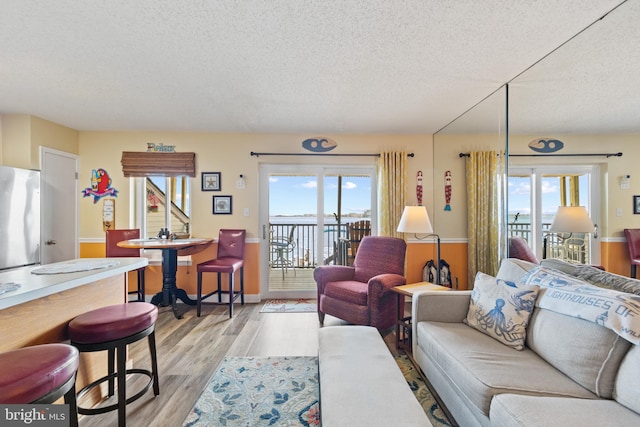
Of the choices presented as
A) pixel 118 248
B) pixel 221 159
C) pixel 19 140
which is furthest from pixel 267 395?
pixel 19 140

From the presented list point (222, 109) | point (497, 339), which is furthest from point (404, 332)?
point (222, 109)

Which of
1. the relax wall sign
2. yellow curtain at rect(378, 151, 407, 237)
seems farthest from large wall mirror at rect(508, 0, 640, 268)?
the relax wall sign

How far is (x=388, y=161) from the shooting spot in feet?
13.1

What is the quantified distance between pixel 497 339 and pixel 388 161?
273 cm

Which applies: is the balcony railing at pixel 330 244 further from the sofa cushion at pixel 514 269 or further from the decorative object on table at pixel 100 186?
the decorative object on table at pixel 100 186

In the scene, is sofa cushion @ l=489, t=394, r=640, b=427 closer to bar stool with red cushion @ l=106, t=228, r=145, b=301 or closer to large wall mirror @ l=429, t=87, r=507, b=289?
large wall mirror @ l=429, t=87, r=507, b=289

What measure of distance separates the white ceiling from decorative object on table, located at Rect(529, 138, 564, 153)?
1.58 feet

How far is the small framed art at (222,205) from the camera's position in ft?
13.2

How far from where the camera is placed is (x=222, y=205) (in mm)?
4020

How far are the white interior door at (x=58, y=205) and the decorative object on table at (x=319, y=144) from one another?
10.6 feet

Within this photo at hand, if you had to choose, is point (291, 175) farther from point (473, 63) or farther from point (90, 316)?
point (90, 316)

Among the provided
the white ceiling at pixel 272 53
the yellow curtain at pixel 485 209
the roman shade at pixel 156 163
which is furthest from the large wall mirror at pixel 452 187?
the roman shade at pixel 156 163

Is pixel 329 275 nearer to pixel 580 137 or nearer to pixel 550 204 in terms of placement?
pixel 550 204

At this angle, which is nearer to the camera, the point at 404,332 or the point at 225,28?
the point at 225,28
